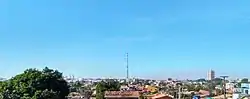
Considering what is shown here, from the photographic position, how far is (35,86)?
36125mm

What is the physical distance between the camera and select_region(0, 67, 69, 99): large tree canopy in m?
35.0

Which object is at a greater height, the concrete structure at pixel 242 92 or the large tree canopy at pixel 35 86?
the large tree canopy at pixel 35 86

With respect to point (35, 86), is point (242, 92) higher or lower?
lower

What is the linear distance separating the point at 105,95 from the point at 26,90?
17750 mm

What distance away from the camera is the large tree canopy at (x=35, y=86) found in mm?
35031

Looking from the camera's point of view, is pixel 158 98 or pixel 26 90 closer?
pixel 26 90

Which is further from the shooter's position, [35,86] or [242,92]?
[242,92]

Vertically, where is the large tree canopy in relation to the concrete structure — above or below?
above

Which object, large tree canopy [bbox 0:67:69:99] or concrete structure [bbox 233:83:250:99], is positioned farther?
concrete structure [bbox 233:83:250:99]

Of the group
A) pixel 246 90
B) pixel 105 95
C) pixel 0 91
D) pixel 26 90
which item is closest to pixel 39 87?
pixel 26 90

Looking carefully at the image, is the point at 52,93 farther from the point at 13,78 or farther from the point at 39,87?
the point at 13,78

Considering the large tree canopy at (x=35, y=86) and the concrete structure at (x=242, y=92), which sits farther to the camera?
the concrete structure at (x=242, y=92)

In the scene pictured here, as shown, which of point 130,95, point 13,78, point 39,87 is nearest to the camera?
point 39,87

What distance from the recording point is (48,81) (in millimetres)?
37625
